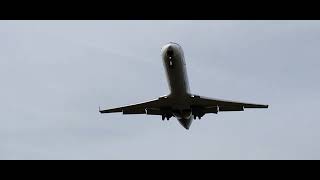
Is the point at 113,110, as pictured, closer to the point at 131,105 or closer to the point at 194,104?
the point at 131,105

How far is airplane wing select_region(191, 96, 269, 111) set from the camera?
6438 cm

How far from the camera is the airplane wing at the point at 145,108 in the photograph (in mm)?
63625

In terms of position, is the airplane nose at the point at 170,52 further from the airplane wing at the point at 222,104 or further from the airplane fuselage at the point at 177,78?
the airplane wing at the point at 222,104

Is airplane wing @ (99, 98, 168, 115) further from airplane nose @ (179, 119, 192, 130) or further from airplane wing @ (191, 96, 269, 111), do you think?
airplane wing @ (191, 96, 269, 111)

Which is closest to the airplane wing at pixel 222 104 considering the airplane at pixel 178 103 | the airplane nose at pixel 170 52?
the airplane at pixel 178 103

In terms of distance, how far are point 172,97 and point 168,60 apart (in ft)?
18.3

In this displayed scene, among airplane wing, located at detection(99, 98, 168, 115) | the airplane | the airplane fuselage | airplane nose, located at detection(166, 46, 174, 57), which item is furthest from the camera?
airplane wing, located at detection(99, 98, 168, 115)

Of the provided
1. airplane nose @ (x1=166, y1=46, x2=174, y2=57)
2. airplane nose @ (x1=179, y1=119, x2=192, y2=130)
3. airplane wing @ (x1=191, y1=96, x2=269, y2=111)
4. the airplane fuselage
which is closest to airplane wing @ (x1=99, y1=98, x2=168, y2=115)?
the airplane fuselage

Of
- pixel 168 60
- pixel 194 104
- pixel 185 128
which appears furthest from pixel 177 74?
pixel 185 128

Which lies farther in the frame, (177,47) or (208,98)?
(208,98)

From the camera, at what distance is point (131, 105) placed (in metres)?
66.8

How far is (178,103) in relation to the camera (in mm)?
62625
